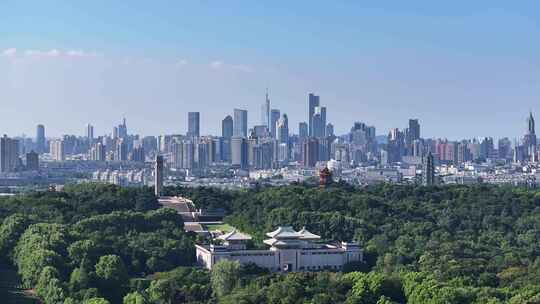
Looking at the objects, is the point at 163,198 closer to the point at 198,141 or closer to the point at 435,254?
the point at 435,254

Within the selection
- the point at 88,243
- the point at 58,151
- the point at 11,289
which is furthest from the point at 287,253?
the point at 58,151

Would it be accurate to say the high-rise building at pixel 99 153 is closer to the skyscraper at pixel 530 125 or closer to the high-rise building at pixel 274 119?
the high-rise building at pixel 274 119

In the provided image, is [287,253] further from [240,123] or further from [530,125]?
[240,123]

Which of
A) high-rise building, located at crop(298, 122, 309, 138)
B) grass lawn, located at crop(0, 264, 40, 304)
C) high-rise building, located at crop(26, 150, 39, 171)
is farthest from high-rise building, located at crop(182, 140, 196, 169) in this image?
grass lawn, located at crop(0, 264, 40, 304)

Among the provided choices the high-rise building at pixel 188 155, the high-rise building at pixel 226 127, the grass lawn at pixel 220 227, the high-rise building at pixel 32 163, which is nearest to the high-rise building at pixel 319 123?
the high-rise building at pixel 226 127

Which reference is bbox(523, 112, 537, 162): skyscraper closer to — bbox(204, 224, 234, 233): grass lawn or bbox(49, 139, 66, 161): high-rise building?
bbox(49, 139, 66, 161): high-rise building

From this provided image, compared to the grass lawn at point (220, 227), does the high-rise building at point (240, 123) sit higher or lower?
higher

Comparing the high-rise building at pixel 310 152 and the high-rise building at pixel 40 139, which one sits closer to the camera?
the high-rise building at pixel 310 152
